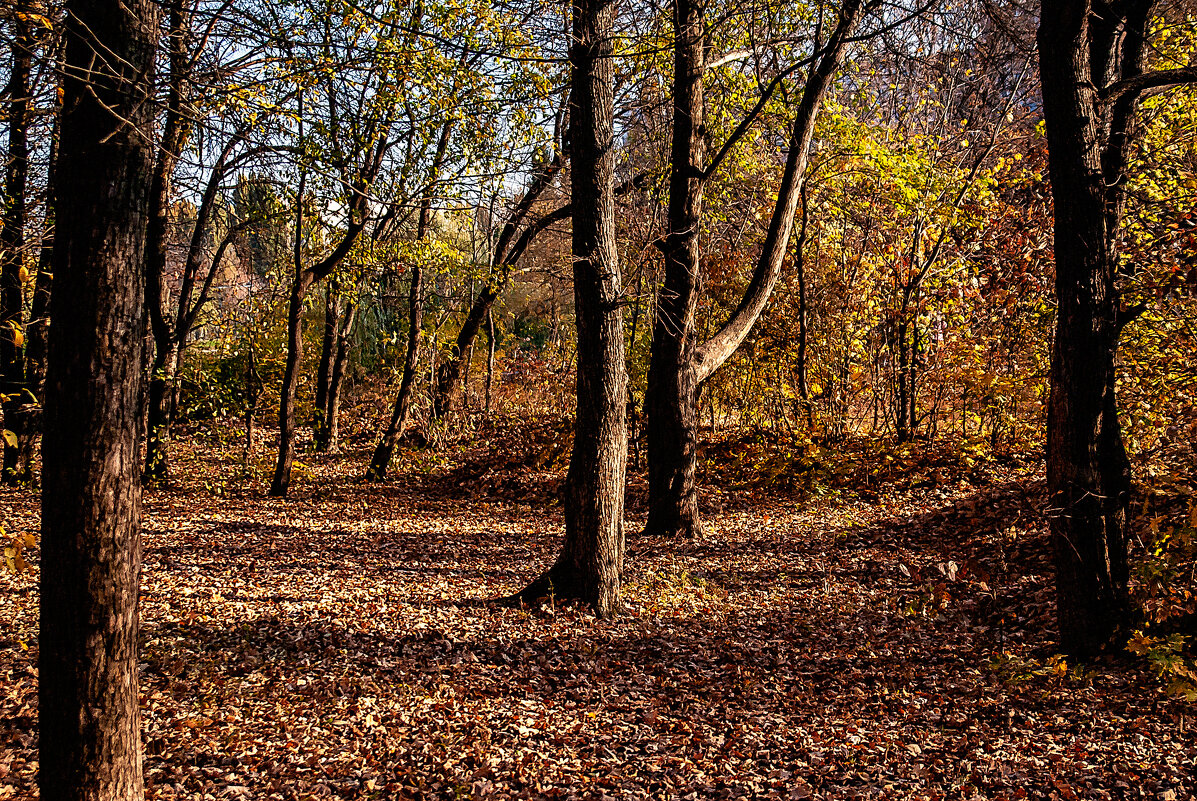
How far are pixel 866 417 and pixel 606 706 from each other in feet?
34.1

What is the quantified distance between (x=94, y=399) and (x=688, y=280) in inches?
259

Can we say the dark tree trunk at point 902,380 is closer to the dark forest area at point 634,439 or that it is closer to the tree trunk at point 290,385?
the dark forest area at point 634,439

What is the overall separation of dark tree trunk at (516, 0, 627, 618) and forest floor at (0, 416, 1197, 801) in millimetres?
485

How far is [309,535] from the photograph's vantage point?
9.05 meters

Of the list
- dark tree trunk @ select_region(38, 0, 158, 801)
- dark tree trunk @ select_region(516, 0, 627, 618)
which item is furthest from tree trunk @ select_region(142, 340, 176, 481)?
dark tree trunk @ select_region(38, 0, 158, 801)

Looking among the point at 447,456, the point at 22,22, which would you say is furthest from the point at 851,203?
the point at 22,22

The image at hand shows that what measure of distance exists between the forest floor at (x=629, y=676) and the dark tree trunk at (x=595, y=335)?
485mm

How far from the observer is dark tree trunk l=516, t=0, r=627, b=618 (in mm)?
5887

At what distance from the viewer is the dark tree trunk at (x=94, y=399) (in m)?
2.70

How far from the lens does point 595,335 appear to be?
6.00 meters

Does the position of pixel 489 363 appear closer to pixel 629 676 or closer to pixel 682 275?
pixel 682 275

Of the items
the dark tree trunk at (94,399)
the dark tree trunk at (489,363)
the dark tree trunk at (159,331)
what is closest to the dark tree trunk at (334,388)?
the dark tree trunk at (489,363)

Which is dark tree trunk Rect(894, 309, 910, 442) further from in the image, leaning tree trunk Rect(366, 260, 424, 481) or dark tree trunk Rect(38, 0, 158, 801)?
dark tree trunk Rect(38, 0, 158, 801)

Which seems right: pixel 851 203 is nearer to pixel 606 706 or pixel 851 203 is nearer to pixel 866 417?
pixel 866 417
